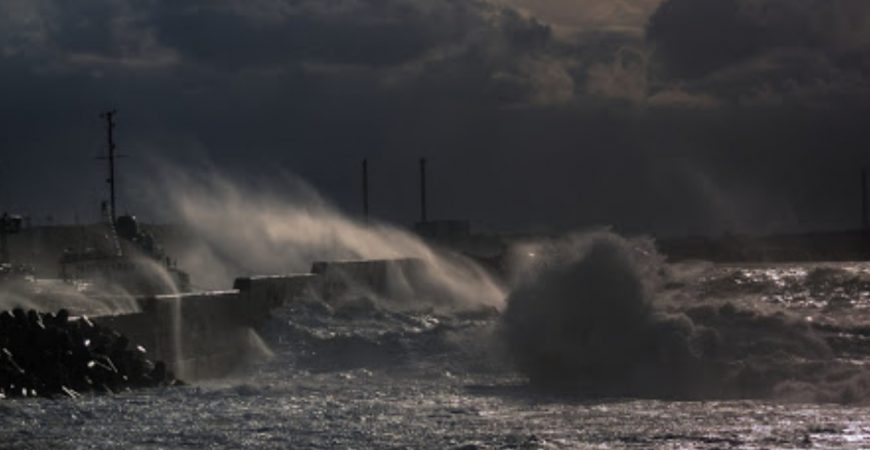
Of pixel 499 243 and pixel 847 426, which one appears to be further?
pixel 499 243

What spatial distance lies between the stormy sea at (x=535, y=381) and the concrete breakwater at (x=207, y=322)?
33 cm

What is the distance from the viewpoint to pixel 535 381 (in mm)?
20812

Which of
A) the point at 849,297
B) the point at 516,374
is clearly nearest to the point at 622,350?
the point at 516,374

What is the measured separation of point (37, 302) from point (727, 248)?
71.5 metres

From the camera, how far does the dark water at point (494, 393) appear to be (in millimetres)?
13602

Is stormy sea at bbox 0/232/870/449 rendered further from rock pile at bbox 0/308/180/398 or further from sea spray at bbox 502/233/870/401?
rock pile at bbox 0/308/180/398

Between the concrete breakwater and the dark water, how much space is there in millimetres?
445

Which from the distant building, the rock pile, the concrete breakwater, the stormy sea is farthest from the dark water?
the distant building

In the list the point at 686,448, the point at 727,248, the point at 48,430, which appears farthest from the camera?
the point at 727,248

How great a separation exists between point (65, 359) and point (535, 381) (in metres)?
5.93

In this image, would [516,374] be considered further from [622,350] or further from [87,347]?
[87,347]

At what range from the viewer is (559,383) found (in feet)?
67.6

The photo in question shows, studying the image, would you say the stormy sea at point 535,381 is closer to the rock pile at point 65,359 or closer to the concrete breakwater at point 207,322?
the concrete breakwater at point 207,322

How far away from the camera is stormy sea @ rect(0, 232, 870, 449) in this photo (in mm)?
13742
